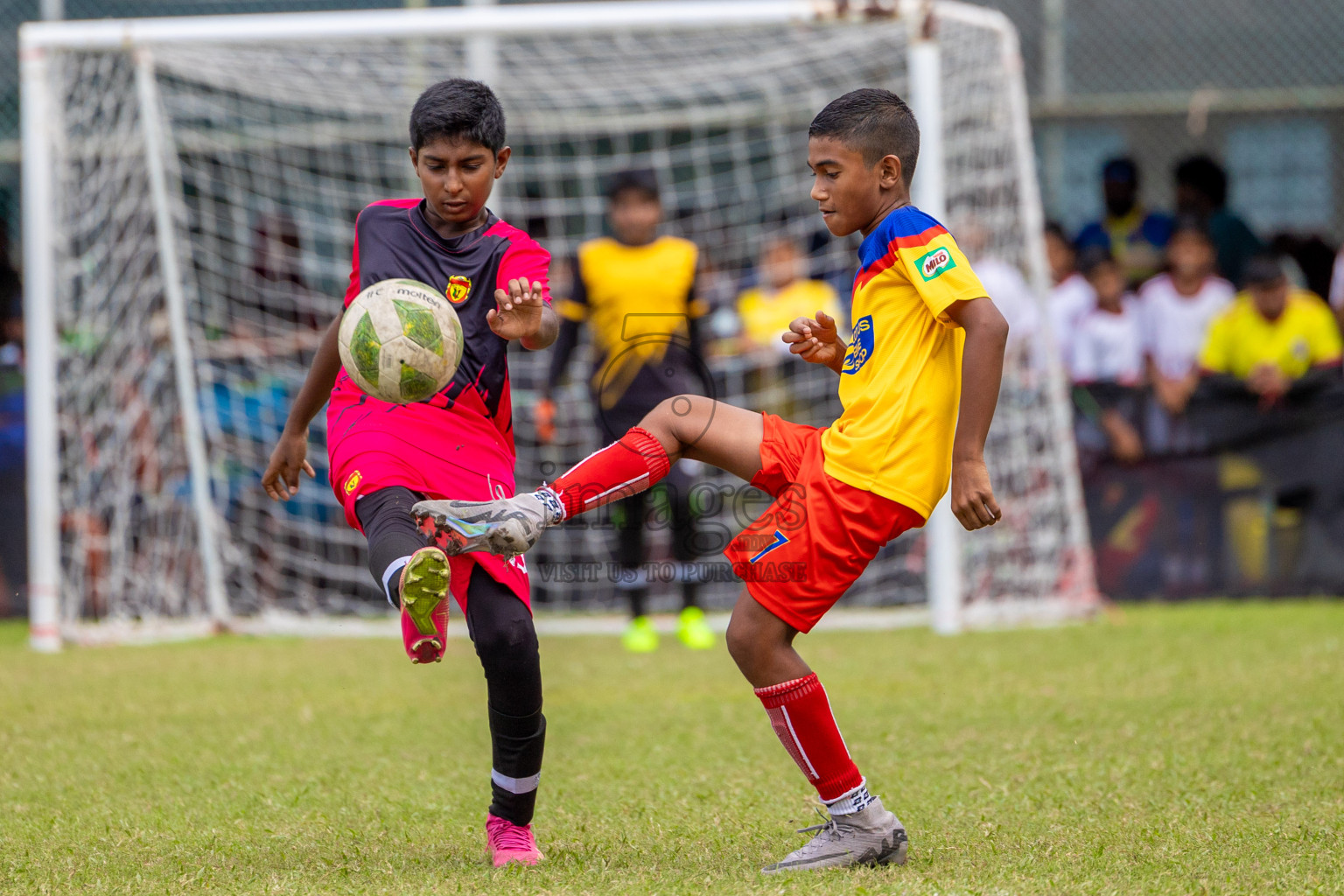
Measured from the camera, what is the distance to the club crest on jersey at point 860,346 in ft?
11.5

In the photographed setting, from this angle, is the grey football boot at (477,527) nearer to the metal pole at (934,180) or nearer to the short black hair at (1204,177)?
the metal pole at (934,180)

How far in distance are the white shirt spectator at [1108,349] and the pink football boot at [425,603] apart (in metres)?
7.00

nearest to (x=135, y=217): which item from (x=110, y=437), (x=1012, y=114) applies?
(x=110, y=437)

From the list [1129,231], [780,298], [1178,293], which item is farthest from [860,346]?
[1129,231]

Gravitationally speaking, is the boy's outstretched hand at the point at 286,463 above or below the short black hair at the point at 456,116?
below

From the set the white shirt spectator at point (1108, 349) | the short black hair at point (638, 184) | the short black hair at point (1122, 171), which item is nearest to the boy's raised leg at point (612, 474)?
the short black hair at point (638, 184)

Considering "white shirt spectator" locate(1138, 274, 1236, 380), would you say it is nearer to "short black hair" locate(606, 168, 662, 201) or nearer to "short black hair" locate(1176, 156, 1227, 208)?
"short black hair" locate(1176, 156, 1227, 208)

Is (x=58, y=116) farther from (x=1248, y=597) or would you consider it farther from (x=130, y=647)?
(x=1248, y=597)

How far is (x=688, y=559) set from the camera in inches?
317

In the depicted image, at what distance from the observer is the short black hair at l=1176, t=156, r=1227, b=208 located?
10562 millimetres

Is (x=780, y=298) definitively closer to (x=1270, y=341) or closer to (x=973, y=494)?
(x=1270, y=341)

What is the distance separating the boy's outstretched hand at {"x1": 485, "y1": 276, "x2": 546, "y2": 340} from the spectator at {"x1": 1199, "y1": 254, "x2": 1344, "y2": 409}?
6.69m

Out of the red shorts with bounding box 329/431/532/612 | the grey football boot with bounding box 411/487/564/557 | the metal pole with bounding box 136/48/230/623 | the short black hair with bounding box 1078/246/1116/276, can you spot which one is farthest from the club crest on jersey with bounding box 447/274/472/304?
the short black hair with bounding box 1078/246/1116/276

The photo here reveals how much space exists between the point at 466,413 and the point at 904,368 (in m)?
1.06
